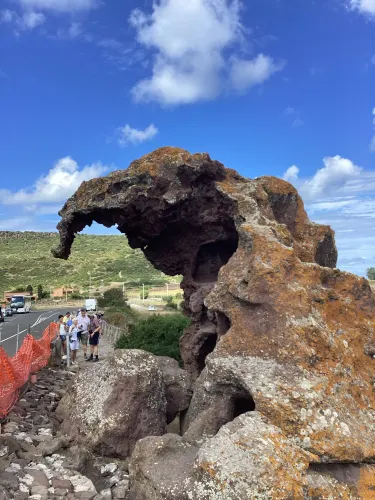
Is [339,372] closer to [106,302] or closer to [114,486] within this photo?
[114,486]

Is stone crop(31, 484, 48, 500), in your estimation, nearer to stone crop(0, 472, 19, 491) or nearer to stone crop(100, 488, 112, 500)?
stone crop(0, 472, 19, 491)

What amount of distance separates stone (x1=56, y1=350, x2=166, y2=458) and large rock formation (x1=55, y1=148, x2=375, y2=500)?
Answer: 685 mm

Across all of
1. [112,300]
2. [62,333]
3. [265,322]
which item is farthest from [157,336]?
[112,300]

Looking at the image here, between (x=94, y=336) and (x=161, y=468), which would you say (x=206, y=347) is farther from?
(x=94, y=336)

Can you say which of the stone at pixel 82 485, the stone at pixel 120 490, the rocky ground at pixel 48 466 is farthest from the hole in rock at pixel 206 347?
the stone at pixel 82 485

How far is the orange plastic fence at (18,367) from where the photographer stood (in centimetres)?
835

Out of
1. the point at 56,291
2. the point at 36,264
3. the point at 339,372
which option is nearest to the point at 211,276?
the point at 339,372

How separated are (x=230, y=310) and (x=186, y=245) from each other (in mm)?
3656

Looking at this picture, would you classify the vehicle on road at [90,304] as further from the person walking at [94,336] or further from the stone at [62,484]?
the stone at [62,484]

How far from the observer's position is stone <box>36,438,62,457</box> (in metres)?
6.66

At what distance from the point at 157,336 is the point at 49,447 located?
854 cm

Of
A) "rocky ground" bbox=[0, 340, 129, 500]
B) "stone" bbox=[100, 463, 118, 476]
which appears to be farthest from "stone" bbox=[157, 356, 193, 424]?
"stone" bbox=[100, 463, 118, 476]

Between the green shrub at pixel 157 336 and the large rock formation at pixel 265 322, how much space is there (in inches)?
181

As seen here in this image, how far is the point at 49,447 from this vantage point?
6746 mm
